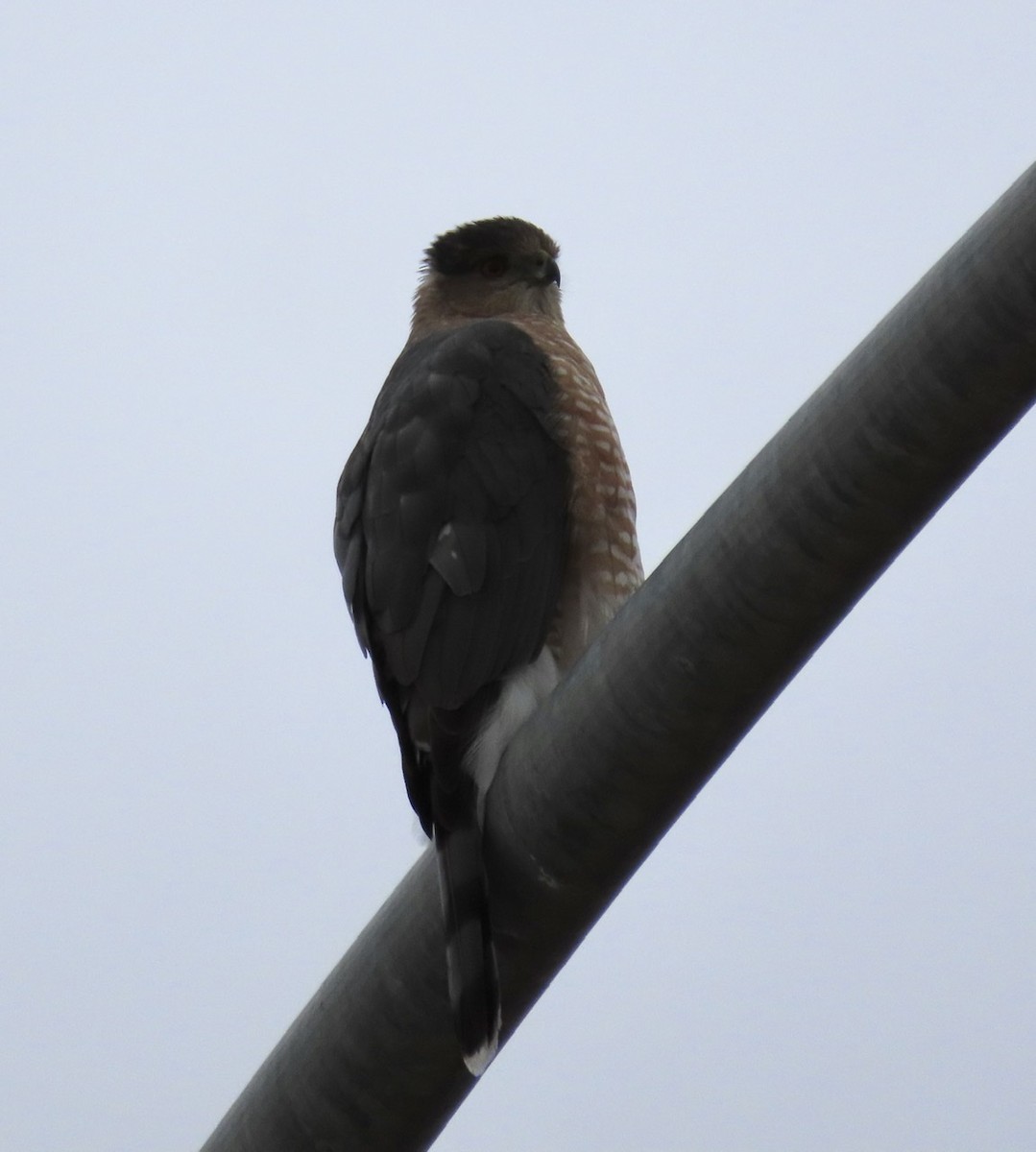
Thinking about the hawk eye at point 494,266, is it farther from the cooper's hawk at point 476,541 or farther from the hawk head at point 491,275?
the cooper's hawk at point 476,541

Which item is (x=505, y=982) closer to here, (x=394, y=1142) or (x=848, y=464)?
(x=394, y=1142)

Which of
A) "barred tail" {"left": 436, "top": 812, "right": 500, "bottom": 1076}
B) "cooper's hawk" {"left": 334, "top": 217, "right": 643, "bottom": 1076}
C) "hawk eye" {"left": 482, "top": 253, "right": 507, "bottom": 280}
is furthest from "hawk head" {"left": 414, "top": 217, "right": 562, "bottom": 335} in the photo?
"barred tail" {"left": 436, "top": 812, "right": 500, "bottom": 1076}

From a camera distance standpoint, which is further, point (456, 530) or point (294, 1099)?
point (456, 530)

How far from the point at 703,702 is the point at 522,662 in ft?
4.22

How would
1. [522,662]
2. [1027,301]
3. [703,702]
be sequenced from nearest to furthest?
[1027,301]
[703,702]
[522,662]

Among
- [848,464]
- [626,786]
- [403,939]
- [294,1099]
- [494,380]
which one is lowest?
[294,1099]

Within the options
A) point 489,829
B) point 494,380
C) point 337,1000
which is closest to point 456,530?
point 494,380

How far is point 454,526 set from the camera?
3.07 meters

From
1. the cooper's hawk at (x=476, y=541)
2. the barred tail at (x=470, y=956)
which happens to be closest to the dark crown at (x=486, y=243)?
the cooper's hawk at (x=476, y=541)

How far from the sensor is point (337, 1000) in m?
2.01

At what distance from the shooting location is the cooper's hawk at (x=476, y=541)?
2.82m

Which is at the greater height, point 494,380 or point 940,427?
point 494,380

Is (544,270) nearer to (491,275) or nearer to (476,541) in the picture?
(491,275)

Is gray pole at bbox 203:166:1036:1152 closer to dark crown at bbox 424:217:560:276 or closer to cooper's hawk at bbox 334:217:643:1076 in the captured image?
cooper's hawk at bbox 334:217:643:1076
